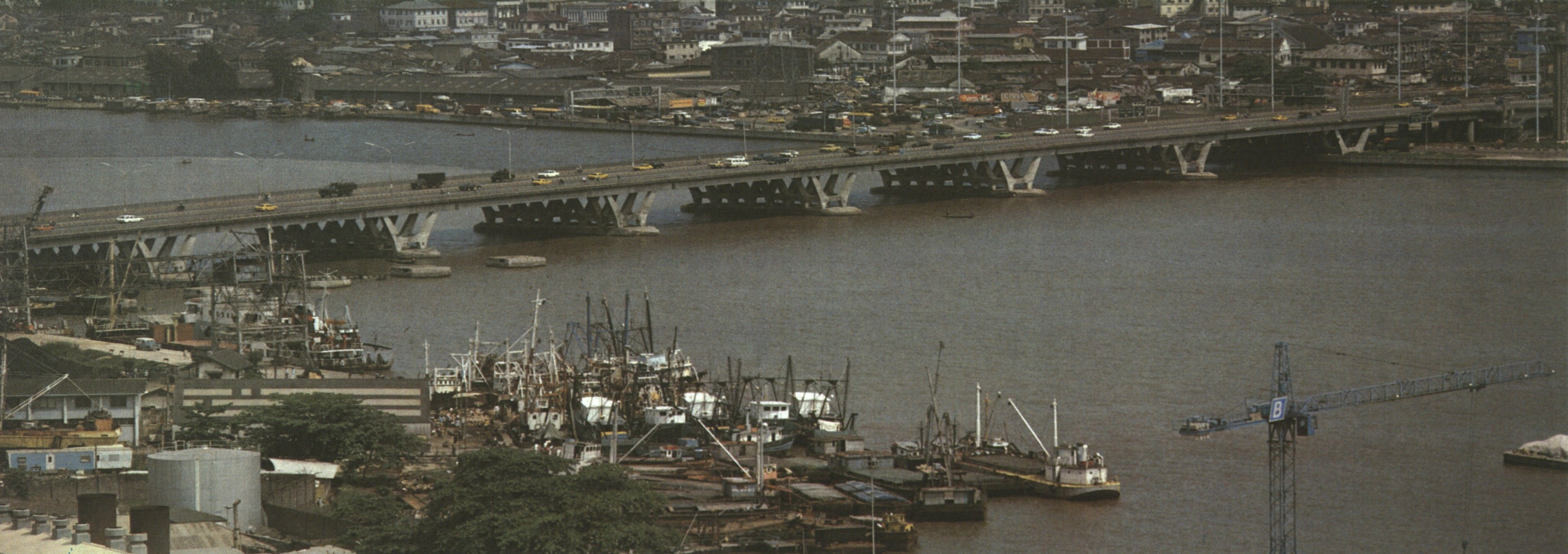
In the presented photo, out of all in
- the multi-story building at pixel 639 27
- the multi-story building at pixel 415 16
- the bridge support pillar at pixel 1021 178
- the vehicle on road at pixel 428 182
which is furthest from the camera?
the multi-story building at pixel 415 16

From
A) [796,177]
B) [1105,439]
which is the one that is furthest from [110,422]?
[796,177]

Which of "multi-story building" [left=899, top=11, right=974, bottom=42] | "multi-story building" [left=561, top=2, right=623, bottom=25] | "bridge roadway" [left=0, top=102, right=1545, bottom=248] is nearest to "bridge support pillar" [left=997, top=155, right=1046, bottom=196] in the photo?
"bridge roadway" [left=0, top=102, right=1545, bottom=248]

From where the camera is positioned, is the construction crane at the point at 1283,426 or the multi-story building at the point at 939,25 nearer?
the construction crane at the point at 1283,426

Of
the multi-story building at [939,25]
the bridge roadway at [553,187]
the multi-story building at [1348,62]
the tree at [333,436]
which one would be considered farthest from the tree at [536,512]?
the multi-story building at [939,25]

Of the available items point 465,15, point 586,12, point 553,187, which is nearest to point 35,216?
point 553,187

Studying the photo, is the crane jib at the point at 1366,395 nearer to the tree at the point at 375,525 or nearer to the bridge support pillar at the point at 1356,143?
the tree at the point at 375,525

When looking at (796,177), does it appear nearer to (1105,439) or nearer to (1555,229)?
(1555,229)

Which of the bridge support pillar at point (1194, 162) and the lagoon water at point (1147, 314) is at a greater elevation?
the bridge support pillar at point (1194, 162)
